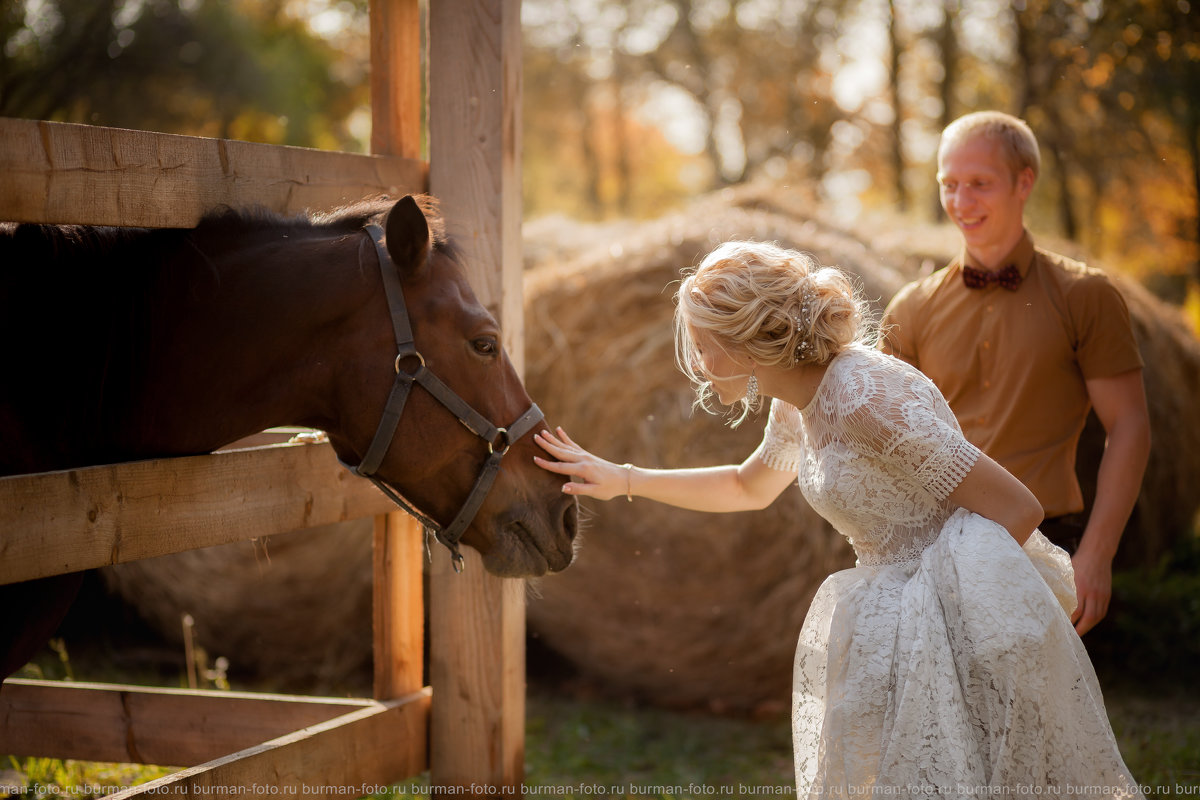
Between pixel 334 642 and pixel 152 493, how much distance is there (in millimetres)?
2865

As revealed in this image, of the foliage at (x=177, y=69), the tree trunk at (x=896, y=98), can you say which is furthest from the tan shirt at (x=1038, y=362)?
the tree trunk at (x=896, y=98)

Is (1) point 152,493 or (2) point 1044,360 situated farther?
(2) point 1044,360

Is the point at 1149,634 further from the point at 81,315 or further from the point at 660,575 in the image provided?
the point at 81,315

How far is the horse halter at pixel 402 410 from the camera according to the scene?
2.03 m

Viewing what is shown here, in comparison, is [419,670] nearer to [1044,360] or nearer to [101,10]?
[1044,360]

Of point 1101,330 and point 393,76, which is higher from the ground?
point 393,76

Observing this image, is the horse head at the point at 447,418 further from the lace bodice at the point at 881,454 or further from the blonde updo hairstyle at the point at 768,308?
the lace bodice at the point at 881,454

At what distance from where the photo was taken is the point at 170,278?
77.5 inches

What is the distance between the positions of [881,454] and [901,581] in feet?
0.99

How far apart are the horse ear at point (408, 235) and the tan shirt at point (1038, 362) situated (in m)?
1.38

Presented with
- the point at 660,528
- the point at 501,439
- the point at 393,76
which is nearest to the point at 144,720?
the point at 501,439

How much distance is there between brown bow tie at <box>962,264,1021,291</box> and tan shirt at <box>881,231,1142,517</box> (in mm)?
22

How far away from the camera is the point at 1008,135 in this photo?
8.96 feet

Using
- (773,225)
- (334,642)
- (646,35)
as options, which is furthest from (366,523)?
(646,35)
